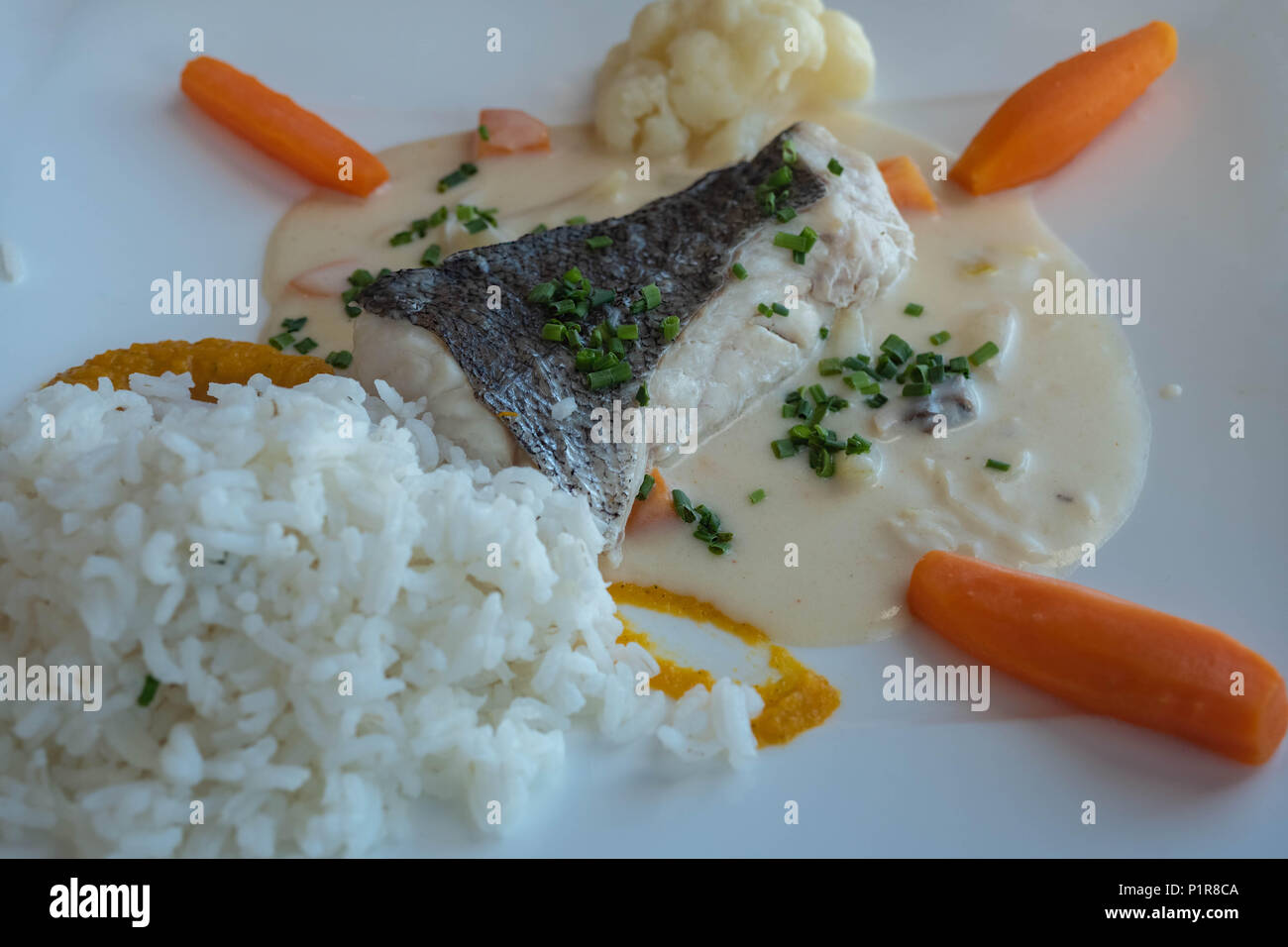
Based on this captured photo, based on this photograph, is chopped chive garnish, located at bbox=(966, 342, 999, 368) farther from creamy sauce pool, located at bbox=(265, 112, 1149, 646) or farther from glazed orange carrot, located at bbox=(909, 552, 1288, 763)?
glazed orange carrot, located at bbox=(909, 552, 1288, 763)

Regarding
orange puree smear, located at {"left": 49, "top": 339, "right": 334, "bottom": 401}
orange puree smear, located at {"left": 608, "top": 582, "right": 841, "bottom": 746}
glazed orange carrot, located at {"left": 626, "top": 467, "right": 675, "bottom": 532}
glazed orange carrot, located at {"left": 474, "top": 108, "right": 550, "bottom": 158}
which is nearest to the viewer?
orange puree smear, located at {"left": 608, "top": 582, "right": 841, "bottom": 746}

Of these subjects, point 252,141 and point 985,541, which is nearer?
point 985,541

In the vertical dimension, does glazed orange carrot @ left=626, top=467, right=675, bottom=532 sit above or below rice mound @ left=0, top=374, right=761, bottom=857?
above

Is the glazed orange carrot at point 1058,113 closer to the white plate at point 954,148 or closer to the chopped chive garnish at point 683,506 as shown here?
the white plate at point 954,148

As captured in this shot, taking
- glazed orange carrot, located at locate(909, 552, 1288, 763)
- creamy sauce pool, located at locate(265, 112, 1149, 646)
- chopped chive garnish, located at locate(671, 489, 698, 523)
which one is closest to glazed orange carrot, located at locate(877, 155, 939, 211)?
creamy sauce pool, located at locate(265, 112, 1149, 646)

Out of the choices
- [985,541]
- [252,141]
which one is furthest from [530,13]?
[985,541]

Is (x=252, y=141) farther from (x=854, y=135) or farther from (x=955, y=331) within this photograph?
(x=955, y=331)
